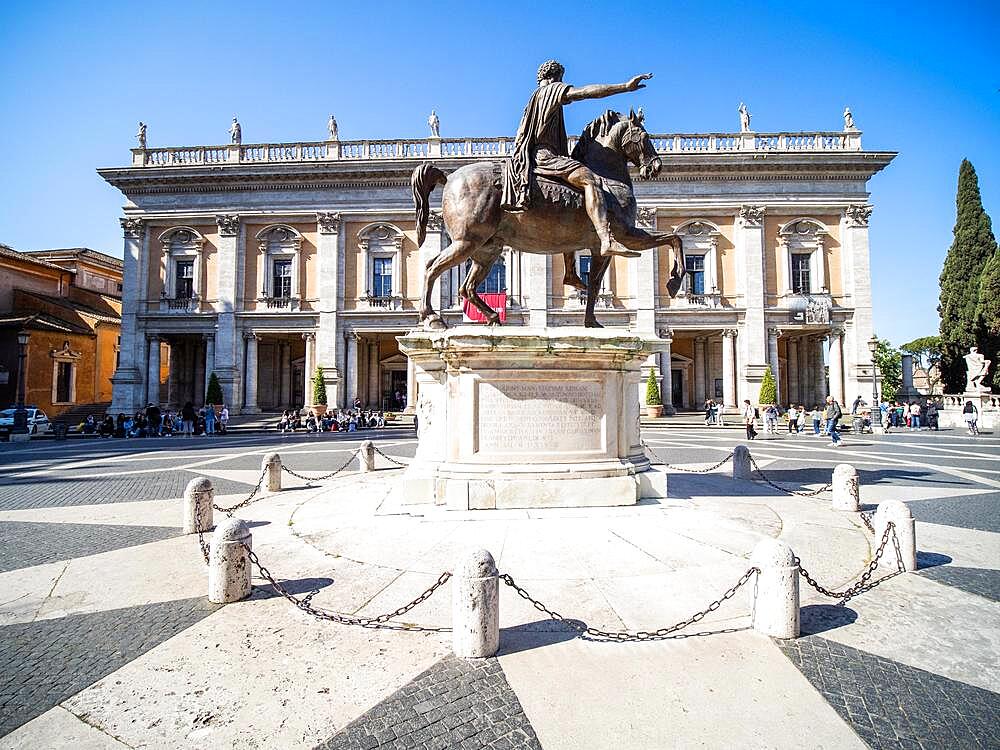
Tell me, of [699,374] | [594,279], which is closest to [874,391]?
[699,374]

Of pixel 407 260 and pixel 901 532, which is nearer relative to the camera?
pixel 901 532

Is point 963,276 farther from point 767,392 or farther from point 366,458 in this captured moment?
point 366,458

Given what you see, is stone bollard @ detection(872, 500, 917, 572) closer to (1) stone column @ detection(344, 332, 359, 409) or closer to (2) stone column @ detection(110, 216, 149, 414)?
(1) stone column @ detection(344, 332, 359, 409)

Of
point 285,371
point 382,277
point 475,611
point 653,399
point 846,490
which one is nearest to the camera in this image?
point 475,611

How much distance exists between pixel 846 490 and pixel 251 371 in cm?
3177

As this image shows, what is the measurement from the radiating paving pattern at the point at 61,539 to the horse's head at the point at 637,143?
722 cm

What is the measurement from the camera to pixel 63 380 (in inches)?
A: 1307

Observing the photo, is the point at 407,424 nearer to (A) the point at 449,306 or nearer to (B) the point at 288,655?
(A) the point at 449,306

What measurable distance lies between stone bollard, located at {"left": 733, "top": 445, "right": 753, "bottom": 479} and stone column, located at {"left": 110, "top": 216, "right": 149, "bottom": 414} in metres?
33.8

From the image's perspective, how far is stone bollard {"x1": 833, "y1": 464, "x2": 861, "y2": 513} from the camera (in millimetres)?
6289

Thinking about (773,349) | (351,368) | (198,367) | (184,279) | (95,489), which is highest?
(184,279)

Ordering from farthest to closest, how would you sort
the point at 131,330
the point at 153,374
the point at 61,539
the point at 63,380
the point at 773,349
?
the point at 63,380 → the point at 131,330 → the point at 153,374 → the point at 773,349 → the point at 61,539

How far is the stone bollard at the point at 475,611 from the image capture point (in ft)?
9.47

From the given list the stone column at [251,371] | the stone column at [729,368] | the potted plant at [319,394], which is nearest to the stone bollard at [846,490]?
the stone column at [729,368]
